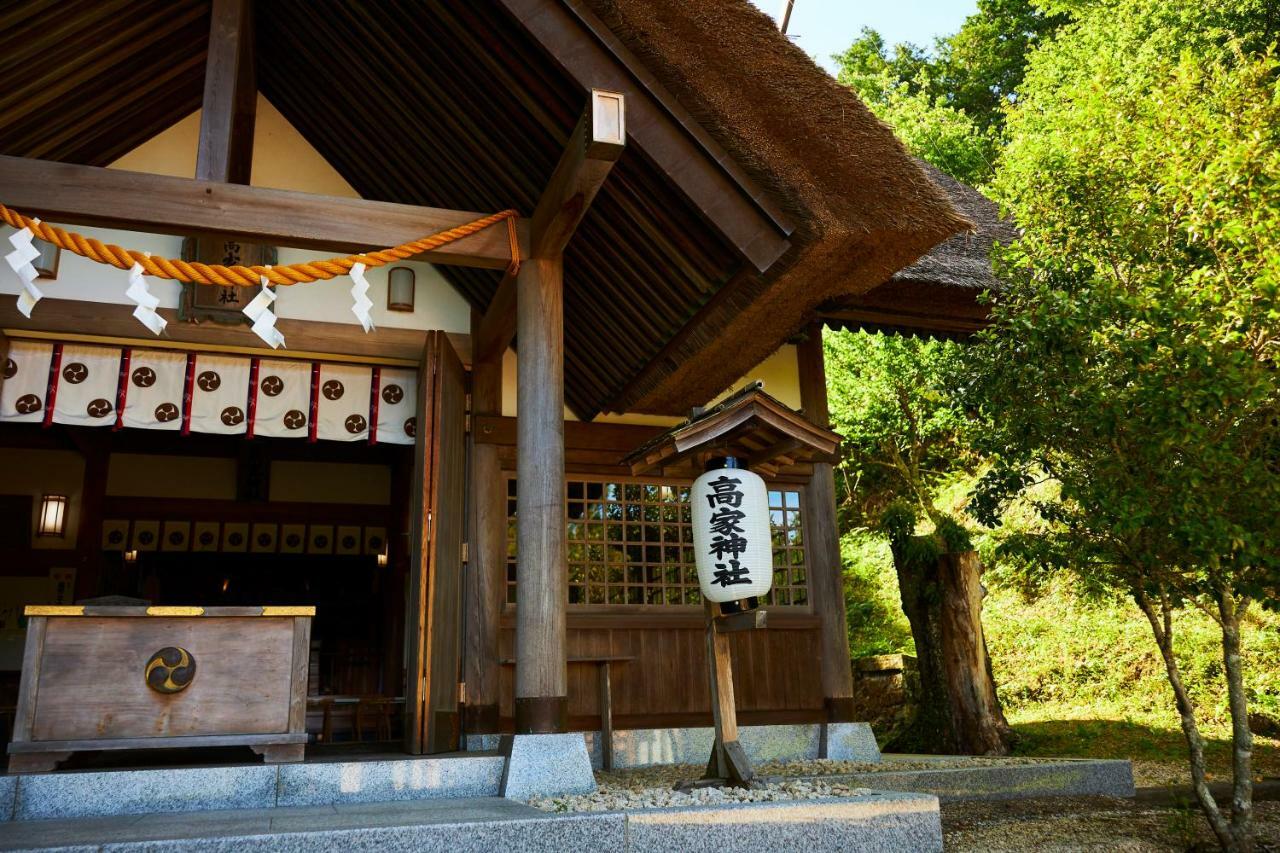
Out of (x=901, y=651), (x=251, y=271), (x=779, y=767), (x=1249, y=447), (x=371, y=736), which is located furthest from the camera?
(x=901, y=651)

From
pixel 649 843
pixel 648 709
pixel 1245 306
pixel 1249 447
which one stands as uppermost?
pixel 1245 306

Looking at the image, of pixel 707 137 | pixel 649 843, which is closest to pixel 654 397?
pixel 707 137

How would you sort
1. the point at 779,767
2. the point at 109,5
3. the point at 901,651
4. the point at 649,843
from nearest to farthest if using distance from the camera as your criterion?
the point at 649,843
the point at 109,5
the point at 779,767
the point at 901,651

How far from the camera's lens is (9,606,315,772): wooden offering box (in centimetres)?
426

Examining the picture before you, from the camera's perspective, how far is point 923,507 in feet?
41.0

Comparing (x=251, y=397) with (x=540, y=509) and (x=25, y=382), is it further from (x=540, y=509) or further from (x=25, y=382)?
(x=540, y=509)

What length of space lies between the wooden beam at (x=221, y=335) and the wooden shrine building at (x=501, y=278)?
2 centimetres

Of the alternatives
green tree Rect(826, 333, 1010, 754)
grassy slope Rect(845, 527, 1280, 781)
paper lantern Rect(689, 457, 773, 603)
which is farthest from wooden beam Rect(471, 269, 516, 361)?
grassy slope Rect(845, 527, 1280, 781)

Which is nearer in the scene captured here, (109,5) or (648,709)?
(109,5)

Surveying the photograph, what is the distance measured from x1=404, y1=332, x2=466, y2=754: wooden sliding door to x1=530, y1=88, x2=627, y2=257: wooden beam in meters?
1.40

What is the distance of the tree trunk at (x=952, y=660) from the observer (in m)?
7.85

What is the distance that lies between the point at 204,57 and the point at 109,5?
86 cm

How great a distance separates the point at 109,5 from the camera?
16.8 feet

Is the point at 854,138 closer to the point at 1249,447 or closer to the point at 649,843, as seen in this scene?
the point at 1249,447
